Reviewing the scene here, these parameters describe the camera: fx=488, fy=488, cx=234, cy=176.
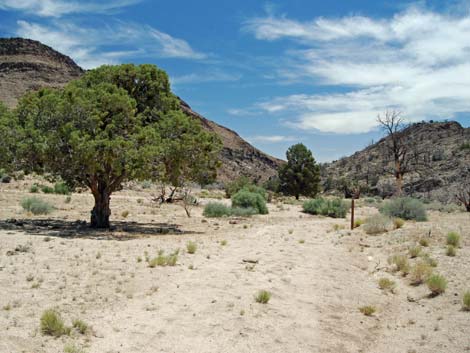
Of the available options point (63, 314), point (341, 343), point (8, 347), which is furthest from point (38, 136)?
point (341, 343)

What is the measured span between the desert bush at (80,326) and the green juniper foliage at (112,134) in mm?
8937

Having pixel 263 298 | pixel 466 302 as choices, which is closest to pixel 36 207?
pixel 263 298

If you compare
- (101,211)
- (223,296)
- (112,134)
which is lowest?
(223,296)

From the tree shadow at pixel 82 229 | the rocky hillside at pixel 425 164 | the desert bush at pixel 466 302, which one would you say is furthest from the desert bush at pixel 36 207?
the rocky hillside at pixel 425 164

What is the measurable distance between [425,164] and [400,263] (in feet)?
137

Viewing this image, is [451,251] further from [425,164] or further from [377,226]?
[425,164]

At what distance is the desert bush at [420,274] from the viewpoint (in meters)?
11.5

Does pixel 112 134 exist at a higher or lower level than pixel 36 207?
higher

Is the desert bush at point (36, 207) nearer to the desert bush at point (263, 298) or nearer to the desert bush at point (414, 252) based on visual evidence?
the desert bush at point (263, 298)

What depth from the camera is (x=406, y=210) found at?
2414cm

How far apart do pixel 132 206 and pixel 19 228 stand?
13859 millimetres

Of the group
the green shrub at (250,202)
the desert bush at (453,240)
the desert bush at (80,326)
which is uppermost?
the green shrub at (250,202)

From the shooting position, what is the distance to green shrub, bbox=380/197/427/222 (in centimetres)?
2341

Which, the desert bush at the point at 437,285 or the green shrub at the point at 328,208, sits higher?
the green shrub at the point at 328,208
